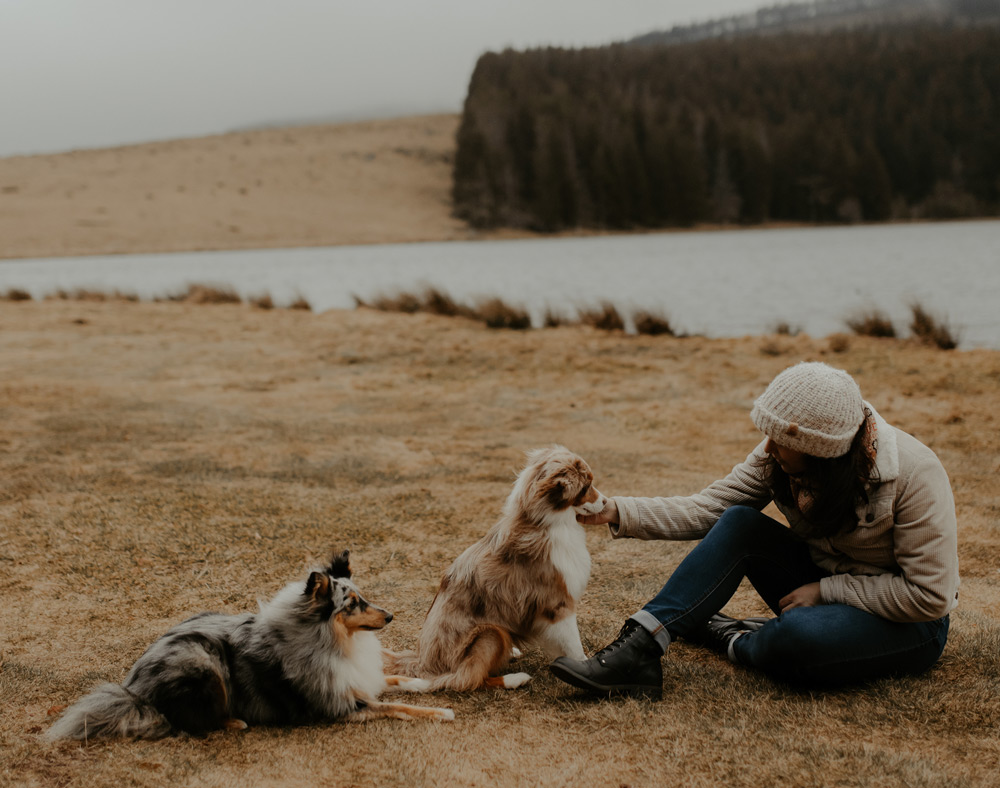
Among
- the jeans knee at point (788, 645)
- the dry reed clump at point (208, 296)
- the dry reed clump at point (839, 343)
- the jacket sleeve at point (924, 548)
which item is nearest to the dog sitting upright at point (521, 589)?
the jeans knee at point (788, 645)

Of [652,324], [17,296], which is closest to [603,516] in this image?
[652,324]

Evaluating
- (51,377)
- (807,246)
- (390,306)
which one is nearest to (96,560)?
(51,377)

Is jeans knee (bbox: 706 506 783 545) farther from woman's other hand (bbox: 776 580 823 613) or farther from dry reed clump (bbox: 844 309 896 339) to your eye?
dry reed clump (bbox: 844 309 896 339)

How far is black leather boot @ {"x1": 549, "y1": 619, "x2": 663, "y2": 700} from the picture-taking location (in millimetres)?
3346

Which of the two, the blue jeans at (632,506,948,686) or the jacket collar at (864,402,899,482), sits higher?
the jacket collar at (864,402,899,482)

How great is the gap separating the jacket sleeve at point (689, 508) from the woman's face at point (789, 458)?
0.53 m

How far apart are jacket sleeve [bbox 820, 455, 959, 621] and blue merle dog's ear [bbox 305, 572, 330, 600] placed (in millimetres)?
2187

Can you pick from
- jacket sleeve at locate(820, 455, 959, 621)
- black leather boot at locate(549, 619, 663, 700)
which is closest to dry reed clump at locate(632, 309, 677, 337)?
black leather boot at locate(549, 619, 663, 700)

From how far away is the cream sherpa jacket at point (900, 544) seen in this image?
9.61 feet

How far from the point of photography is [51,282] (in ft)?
89.1

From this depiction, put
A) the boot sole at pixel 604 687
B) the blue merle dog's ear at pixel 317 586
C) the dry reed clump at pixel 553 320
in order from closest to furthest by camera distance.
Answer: the blue merle dog's ear at pixel 317 586 < the boot sole at pixel 604 687 < the dry reed clump at pixel 553 320

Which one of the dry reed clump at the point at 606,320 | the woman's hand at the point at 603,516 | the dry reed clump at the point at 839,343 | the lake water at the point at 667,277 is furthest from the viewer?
the lake water at the point at 667,277

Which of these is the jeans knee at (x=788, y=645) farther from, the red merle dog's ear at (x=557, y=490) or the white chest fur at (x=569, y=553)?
the red merle dog's ear at (x=557, y=490)

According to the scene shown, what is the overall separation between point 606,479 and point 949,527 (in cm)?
400
